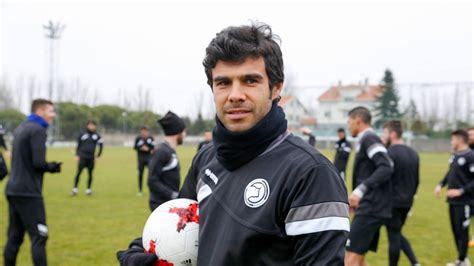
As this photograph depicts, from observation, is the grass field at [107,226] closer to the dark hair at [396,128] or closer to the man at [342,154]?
the dark hair at [396,128]

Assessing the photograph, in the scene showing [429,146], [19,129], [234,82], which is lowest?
[429,146]

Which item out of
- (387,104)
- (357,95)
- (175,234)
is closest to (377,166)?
(175,234)

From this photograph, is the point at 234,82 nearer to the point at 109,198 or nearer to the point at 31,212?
the point at 31,212

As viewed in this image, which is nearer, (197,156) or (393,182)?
(197,156)

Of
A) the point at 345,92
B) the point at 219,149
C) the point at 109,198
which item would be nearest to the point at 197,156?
the point at 219,149

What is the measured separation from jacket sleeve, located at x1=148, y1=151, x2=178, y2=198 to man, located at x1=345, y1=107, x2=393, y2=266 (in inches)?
93.0

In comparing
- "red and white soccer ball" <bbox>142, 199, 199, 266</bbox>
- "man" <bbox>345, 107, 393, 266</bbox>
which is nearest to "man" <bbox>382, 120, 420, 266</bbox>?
"man" <bbox>345, 107, 393, 266</bbox>

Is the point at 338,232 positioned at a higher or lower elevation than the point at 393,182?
higher

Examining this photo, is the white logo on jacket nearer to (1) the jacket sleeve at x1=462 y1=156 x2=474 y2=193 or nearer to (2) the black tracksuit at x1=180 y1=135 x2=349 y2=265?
(2) the black tracksuit at x1=180 y1=135 x2=349 y2=265

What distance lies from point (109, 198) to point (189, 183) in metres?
10.9

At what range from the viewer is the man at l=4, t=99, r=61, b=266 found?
5266 millimetres

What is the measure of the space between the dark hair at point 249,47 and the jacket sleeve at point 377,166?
3.79 meters

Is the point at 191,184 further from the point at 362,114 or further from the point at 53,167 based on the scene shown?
the point at 362,114

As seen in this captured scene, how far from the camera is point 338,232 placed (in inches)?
68.4
